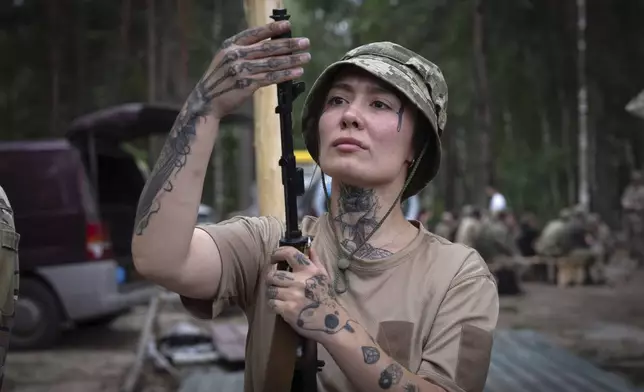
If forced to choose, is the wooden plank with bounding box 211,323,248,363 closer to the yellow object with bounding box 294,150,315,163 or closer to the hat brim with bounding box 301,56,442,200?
the yellow object with bounding box 294,150,315,163

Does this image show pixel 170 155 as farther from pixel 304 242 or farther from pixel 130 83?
pixel 130 83

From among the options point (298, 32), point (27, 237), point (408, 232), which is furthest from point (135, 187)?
point (408, 232)

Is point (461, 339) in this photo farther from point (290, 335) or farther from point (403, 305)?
point (290, 335)

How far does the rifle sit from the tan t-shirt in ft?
0.11

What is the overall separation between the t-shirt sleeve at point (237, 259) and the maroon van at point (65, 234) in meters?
4.35

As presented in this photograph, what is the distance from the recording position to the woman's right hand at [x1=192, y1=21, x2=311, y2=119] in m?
1.48

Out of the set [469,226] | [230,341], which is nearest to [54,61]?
[230,341]

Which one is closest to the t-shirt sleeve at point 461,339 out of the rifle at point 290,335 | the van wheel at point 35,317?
the rifle at point 290,335

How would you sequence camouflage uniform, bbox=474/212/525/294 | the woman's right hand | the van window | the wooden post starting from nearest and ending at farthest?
the woman's right hand < the wooden post < the van window < camouflage uniform, bbox=474/212/525/294

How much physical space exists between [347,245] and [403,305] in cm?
18

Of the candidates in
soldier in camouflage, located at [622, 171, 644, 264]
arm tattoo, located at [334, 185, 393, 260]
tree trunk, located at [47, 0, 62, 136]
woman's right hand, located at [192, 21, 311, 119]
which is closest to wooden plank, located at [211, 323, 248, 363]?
tree trunk, located at [47, 0, 62, 136]

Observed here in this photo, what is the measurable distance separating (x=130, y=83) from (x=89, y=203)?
1077mm

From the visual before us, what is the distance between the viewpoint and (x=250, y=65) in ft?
4.86

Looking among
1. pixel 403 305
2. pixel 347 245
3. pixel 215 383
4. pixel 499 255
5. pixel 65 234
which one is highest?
pixel 347 245
